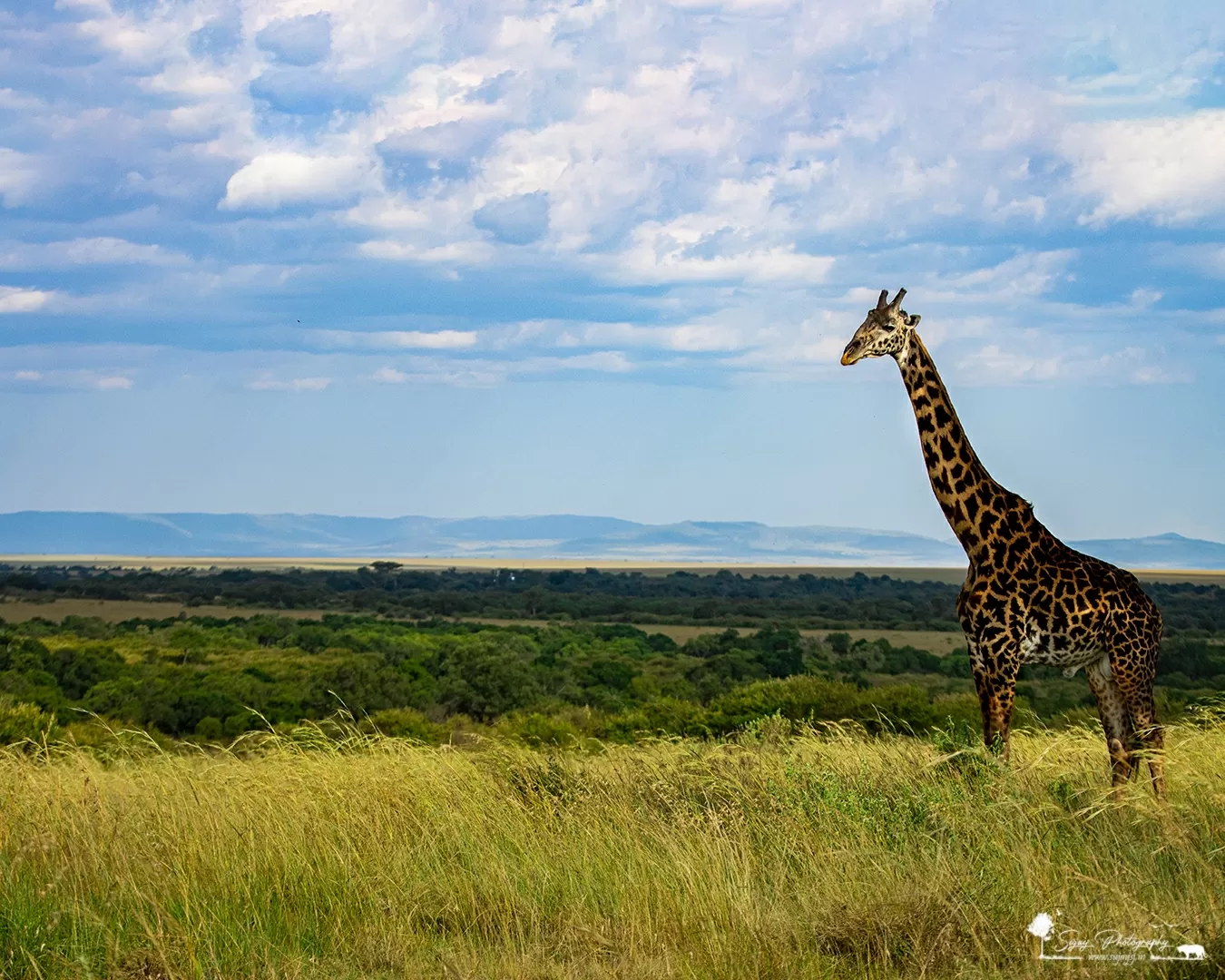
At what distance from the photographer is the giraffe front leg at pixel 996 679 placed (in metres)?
8.95

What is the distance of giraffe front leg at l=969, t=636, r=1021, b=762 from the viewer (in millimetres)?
8945

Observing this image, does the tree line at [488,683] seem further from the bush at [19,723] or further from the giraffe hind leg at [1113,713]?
the giraffe hind leg at [1113,713]

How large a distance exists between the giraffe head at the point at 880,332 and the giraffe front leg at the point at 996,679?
1988 millimetres

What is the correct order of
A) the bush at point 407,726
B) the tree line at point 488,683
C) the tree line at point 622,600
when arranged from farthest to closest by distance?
the tree line at point 622,600 < the bush at point 407,726 < the tree line at point 488,683

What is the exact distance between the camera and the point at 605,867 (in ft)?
25.6

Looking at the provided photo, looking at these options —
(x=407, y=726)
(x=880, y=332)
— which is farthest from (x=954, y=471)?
(x=407, y=726)

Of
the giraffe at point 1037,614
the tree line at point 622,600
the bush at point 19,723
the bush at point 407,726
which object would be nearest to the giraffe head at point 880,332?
the giraffe at point 1037,614

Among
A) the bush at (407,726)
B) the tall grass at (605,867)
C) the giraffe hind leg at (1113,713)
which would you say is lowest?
the bush at (407,726)

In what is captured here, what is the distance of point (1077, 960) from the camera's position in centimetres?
588

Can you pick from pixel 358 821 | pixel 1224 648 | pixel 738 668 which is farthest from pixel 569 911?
pixel 1224 648

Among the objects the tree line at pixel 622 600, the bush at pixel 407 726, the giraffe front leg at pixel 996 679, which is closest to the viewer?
the giraffe front leg at pixel 996 679

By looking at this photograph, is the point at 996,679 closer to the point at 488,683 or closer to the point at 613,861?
the point at 613,861

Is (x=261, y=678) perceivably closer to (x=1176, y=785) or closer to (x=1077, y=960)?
(x=1176, y=785)

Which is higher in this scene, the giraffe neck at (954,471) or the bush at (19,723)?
the giraffe neck at (954,471)
